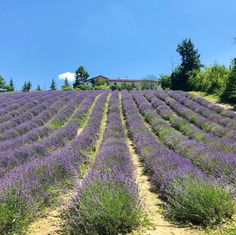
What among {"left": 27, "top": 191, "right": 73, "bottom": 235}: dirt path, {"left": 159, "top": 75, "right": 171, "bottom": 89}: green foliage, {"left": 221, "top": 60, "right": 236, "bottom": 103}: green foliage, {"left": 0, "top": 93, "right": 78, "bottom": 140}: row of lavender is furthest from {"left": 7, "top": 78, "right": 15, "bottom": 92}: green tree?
{"left": 27, "top": 191, "right": 73, "bottom": 235}: dirt path

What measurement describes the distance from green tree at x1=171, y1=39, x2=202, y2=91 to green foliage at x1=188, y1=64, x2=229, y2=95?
5.06 ft

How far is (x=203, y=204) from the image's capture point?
4453mm

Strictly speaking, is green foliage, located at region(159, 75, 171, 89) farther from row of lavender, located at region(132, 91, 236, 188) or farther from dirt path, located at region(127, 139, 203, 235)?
dirt path, located at region(127, 139, 203, 235)

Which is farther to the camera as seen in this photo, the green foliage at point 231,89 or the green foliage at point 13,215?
the green foliage at point 231,89

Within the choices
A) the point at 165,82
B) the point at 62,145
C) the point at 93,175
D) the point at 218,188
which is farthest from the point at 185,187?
the point at 165,82

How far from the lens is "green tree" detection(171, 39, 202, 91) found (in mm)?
48406

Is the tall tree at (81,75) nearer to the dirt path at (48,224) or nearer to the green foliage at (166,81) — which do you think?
the green foliage at (166,81)

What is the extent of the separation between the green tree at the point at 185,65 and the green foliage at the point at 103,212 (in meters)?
43.4

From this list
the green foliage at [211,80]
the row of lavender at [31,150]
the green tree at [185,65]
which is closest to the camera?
Result: the row of lavender at [31,150]

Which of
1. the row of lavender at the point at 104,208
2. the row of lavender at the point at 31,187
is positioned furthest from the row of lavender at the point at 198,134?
the row of lavender at the point at 104,208

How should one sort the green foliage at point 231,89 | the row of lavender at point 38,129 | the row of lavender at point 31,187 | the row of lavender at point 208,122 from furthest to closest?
the green foliage at point 231,89 < the row of lavender at point 208,122 < the row of lavender at point 38,129 < the row of lavender at point 31,187

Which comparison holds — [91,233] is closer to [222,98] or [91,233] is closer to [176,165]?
[176,165]

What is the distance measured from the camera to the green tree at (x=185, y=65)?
48406 mm

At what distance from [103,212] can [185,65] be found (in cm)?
4776
